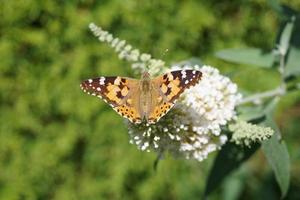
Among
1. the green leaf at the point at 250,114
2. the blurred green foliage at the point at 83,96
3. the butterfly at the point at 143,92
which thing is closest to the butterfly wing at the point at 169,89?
the butterfly at the point at 143,92

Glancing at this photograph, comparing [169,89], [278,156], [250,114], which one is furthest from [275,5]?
[169,89]

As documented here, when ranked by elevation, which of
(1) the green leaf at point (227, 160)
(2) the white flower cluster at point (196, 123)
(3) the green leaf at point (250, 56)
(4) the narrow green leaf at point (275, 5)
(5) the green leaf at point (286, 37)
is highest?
(4) the narrow green leaf at point (275, 5)

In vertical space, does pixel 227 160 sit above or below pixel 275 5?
below

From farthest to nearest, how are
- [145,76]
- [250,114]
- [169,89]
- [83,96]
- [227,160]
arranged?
[83,96] < [227,160] < [250,114] < [145,76] < [169,89]

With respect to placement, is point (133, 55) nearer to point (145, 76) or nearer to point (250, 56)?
point (145, 76)

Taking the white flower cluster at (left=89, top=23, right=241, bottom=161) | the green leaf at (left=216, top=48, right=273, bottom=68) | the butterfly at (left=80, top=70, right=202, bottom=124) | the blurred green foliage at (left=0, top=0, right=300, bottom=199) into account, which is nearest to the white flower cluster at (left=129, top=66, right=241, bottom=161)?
the white flower cluster at (left=89, top=23, right=241, bottom=161)

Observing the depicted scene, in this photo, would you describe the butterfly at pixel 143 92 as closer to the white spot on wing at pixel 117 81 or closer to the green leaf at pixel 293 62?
the white spot on wing at pixel 117 81
